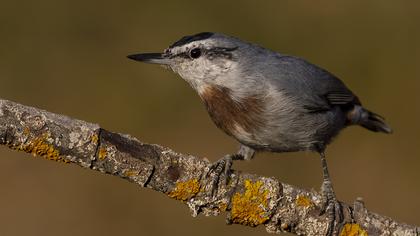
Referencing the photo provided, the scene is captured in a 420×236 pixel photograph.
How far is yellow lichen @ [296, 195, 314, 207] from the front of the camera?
4.51 meters

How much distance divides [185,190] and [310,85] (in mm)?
1766

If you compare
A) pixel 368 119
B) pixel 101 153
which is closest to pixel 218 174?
pixel 101 153

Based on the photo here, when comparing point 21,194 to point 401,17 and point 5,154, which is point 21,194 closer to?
point 5,154

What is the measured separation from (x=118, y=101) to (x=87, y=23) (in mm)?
956

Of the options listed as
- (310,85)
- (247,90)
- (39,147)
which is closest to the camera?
(39,147)

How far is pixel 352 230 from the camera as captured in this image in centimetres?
453

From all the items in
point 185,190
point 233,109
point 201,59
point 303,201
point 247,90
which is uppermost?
point 201,59

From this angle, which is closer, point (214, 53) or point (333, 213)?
point (333, 213)

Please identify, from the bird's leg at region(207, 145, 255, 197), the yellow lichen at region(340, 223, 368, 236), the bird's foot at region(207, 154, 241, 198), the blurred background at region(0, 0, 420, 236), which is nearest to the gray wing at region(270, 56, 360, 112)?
the bird's leg at region(207, 145, 255, 197)

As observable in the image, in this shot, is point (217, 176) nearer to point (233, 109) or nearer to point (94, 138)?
point (94, 138)

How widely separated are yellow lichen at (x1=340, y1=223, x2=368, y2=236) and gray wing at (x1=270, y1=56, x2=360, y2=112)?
1.19m

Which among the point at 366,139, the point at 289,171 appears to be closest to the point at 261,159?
the point at 289,171

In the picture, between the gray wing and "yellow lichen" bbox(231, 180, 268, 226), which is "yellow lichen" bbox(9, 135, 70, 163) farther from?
the gray wing

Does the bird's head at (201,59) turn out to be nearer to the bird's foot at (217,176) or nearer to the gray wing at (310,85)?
the gray wing at (310,85)
